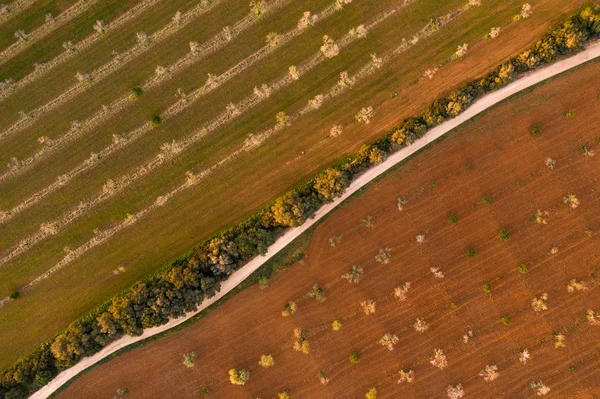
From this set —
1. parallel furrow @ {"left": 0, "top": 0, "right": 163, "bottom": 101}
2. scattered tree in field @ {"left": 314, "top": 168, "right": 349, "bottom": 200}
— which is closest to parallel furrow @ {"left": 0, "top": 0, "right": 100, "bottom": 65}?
parallel furrow @ {"left": 0, "top": 0, "right": 163, "bottom": 101}

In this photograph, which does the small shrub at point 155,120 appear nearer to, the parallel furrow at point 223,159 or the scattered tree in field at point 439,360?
the parallel furrow at point 223,159

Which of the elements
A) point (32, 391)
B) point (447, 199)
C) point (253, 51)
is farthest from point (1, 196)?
point (447, 199)

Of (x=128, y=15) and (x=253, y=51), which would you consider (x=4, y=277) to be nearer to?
(x=128, y=15)

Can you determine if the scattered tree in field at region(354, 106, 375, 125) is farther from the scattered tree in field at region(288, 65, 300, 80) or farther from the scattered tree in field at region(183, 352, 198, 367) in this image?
the scattered tree in field at region(183, 352, 198, 367)

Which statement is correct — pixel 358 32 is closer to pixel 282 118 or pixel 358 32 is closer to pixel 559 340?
pixel 282 118

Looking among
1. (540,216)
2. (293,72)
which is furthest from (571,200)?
(293,72)

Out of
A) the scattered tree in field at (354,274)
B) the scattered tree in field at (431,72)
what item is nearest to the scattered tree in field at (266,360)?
the scattered tree in field at (354,274)
